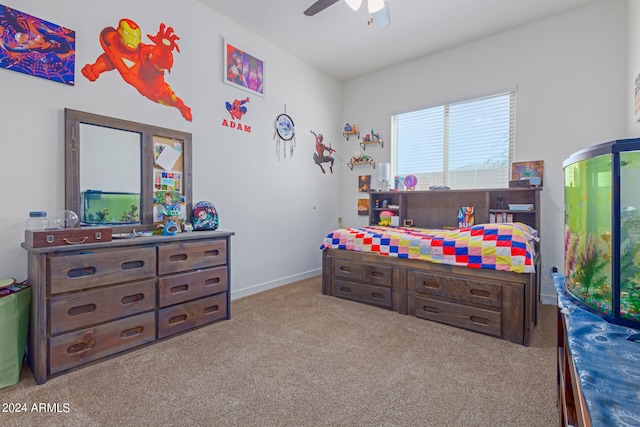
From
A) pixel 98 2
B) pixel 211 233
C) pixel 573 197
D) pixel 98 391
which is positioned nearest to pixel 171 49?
pixel 98 2

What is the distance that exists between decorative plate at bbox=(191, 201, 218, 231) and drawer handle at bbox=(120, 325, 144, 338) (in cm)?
92

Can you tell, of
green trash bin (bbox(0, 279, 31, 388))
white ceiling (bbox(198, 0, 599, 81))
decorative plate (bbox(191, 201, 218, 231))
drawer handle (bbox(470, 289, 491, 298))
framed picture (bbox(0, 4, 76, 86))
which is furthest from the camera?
white ceiling (bbox(198, 0, 599, 81))

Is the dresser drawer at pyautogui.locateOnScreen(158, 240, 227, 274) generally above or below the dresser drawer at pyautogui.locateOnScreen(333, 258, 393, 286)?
above

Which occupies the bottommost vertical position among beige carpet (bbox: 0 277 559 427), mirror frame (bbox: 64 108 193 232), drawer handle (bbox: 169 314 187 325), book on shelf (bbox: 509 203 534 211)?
beige carpet (bbox: 0 277 559 427)

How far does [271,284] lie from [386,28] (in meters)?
3.10

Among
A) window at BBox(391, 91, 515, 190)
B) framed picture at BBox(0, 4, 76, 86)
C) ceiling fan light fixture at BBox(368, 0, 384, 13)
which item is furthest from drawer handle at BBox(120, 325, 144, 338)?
window at BBox(391, 91, 515, 190)

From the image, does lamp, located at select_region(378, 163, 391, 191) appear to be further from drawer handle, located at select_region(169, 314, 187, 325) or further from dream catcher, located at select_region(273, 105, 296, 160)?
drawer handle, located at select_region(169, 314, 187, 325)

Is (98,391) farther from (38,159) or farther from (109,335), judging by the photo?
(38,159)

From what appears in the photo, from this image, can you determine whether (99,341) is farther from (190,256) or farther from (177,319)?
(190,256)

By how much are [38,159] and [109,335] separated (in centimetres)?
124

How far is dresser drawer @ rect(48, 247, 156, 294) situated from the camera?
1733mm

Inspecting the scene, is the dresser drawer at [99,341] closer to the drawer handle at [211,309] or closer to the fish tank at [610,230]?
the drawer handle at [211,309]

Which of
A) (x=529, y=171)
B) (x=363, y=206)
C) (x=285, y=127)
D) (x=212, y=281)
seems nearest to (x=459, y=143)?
(x=529, y=171)

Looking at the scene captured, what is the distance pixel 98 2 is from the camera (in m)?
2.24
